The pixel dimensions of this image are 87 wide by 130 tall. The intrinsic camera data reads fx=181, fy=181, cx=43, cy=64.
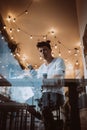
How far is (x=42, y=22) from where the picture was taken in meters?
4.80

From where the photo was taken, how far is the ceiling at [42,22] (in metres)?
4.20

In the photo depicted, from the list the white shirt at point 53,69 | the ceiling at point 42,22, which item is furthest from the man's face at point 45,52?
the ceiling at point 42,22

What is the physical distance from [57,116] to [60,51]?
15.4ft

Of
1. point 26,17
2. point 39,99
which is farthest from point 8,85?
point 26,17

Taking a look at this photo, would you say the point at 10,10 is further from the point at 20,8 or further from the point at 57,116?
the point at 57,116

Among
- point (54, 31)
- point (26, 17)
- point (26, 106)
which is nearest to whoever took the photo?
point (26, 106)

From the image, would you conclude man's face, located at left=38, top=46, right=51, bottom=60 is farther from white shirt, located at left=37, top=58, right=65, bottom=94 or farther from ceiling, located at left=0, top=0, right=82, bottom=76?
ceiling, located at left=0, top=0, right=82, bottom=76

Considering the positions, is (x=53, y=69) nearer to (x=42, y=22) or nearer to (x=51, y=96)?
(x=51, y=96)

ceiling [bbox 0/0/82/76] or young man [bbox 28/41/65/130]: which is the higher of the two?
ceiling [bbox 0/0/82/76]

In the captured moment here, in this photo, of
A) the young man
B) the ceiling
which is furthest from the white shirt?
the ceiling

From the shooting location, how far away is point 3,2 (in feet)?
13.3

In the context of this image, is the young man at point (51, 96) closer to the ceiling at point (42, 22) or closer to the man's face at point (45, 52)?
the man's face at point (45, 52)

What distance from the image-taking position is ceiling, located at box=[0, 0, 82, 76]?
4.20 metres

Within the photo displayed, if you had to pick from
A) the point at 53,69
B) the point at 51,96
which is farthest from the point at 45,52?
the point at 51,96
